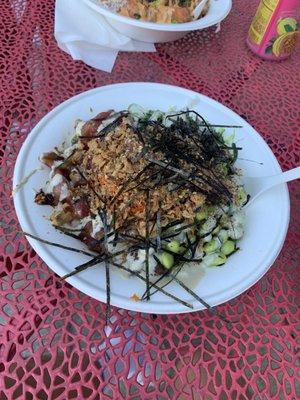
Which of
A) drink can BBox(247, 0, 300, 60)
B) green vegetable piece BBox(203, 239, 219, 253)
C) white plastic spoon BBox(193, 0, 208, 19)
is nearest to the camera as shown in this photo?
green vegetable piece BBox(203, 239, 219, 253)

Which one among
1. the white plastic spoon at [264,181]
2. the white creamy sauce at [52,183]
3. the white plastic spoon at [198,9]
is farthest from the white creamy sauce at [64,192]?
the white plastic spoon at [198,9]

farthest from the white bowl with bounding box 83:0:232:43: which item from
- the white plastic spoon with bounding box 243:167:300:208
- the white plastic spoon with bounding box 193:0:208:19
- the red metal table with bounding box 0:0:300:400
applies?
the white plastic spoon with bounding box 243:167:300:208

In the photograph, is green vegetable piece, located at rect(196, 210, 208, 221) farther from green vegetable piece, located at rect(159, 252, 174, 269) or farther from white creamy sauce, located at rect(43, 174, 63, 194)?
white creamy sauce, located at rect(43, 174, 63, 194)

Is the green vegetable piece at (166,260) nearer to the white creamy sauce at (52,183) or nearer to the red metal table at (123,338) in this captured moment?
the red metal table at (123,338)

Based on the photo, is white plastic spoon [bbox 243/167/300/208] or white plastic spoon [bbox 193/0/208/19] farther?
white plastic spoon [bbox 193/0/208/19]

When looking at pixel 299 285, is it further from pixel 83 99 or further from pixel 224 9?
pixel 224 9

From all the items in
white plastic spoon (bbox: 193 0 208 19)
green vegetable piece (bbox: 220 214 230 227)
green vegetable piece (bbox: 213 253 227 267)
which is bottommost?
green vegetable piece (bbox: 213 253 227 267)
